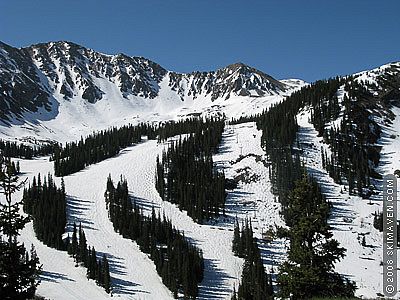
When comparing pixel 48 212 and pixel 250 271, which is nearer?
pixel 250 271

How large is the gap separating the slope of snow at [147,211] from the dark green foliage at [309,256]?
4619cm

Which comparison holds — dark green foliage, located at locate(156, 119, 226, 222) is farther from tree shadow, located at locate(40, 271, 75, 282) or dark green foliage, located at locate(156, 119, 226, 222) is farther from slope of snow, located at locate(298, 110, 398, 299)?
tree shadow, located at locate(40, 271, 75, 282)

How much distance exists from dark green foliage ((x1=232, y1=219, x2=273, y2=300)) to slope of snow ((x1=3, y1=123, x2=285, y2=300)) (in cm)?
305

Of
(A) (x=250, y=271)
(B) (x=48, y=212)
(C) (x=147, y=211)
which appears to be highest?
(B) (x=48, y=212)

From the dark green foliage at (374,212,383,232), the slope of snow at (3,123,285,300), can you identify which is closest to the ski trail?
the dark green foliage at (374,212,383,232)

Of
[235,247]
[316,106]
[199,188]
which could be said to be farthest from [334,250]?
[316,106]

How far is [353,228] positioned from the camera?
114438 millimetres

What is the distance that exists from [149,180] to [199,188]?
24944mm

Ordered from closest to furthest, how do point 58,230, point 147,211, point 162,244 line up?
point 58,230 → point 162,244 → point 147,211

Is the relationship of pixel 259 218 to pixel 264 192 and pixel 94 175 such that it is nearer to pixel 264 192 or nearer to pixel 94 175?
pixel 264 192

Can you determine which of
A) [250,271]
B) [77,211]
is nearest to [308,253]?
[250,271]

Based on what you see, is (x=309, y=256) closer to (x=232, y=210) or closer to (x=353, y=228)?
(x=353, y=228)

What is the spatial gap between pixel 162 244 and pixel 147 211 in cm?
2164

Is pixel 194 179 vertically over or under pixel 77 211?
over
